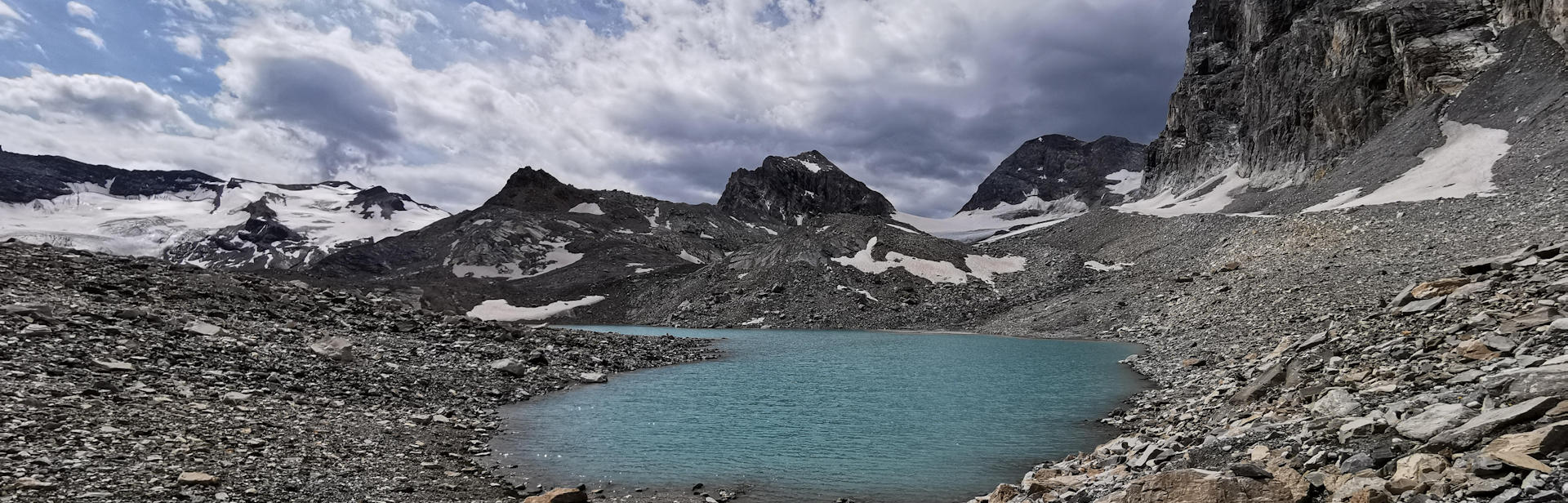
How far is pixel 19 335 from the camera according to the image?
62.4 ft

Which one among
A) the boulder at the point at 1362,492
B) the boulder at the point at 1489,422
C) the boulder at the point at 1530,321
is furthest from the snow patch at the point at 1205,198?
the boulder at the point at 1362,492

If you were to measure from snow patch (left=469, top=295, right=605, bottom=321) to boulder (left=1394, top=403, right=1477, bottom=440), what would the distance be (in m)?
99.7

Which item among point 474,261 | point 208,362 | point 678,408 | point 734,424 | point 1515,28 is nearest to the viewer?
point 208,362

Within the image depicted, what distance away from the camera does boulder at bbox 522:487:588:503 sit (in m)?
13.5

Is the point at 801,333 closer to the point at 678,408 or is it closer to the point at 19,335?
the point at 678,408

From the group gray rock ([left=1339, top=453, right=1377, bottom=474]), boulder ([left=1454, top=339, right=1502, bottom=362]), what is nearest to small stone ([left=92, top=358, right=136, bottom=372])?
gray rock ([left=1339, top=453, right=1377, bottom=474])

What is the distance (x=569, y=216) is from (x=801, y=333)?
10865 cm

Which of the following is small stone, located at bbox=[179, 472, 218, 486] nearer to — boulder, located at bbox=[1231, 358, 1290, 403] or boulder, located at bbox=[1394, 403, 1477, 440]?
boulder, located at bbox=[1394, 403, 1477, 440]

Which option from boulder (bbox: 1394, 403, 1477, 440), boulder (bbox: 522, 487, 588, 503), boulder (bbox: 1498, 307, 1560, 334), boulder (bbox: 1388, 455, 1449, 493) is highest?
boulder (bbox: 1498, 307, 1560, 334)

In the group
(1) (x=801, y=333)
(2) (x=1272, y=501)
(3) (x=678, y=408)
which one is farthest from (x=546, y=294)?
(2) (x=1272, y=501)

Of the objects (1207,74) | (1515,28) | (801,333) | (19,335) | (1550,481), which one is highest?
(1207,74)

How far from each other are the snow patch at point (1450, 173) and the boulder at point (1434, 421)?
59929mm

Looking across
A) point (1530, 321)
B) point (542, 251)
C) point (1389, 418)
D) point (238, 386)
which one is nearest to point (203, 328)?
point (238, 386)

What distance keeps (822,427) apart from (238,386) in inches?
681
